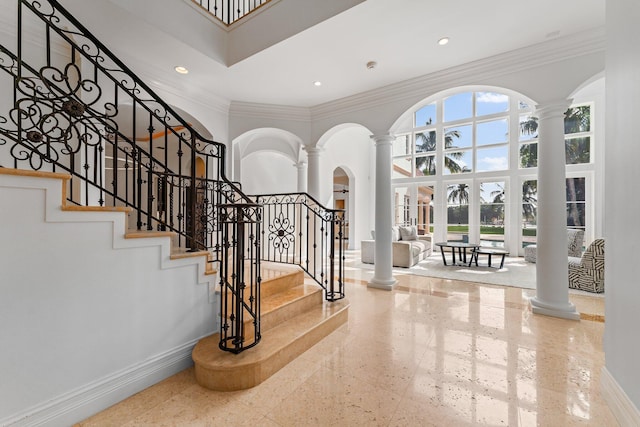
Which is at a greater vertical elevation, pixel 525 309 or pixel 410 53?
pixel 410 53

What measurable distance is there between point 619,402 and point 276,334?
7.73 feet

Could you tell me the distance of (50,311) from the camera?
62.6 inches

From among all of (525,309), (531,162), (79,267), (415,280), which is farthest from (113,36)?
(531,162)

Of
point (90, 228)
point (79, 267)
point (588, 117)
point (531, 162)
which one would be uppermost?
point (588, 117)

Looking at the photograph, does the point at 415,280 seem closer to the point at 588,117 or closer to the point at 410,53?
the point at 410,53

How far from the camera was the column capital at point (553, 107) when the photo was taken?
3.27 meters

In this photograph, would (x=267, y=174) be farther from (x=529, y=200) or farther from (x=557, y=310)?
(x=529, y=200)

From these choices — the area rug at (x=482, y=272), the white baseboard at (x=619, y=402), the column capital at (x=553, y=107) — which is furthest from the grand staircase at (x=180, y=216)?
the area rug at (x=482, y=272)

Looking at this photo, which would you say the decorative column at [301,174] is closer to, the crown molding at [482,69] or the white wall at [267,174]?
the white wall at [267,174]

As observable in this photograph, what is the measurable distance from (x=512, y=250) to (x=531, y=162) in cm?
264

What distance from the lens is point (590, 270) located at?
452cm

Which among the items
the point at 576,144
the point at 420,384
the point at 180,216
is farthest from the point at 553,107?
the point at 576,144

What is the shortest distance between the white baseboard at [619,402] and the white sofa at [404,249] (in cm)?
386

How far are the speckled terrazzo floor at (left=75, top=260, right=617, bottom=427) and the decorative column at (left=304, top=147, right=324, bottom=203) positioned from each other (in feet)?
9.25
